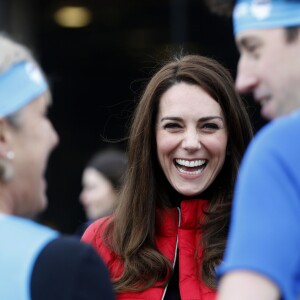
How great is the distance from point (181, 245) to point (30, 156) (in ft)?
4.81

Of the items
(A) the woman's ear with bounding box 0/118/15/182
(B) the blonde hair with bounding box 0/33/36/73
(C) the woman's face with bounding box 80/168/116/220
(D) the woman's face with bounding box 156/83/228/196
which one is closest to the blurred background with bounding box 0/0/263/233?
(C) the woman's face with bounding box 80/168/116/220

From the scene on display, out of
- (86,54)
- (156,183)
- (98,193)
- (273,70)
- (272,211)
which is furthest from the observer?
(86,54)

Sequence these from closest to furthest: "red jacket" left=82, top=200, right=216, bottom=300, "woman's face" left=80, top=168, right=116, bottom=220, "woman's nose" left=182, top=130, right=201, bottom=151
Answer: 1. "red jacket" left=82, top=200, right=216, bottom=300
2. "woman's nose" left=182, top=130, right=201, bottom=151
3. "woman's face" left=80, top=168, right=116, bottom=220

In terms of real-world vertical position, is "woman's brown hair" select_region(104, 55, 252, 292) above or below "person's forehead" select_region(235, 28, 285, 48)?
below

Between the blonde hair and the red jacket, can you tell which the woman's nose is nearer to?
the red jacket

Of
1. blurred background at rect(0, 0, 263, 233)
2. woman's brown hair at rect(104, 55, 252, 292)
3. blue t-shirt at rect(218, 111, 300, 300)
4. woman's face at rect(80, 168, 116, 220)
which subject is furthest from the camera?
blurred background at rect(0, 0, 263, 233)

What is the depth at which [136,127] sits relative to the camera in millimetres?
3795

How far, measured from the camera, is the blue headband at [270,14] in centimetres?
210

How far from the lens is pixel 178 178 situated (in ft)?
12.0

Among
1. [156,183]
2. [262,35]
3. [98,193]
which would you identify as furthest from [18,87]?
[98,193]

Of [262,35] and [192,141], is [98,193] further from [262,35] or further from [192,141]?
[262,35]

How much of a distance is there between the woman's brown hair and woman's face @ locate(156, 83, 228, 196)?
0.18 feet

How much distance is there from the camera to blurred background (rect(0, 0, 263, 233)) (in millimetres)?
9438

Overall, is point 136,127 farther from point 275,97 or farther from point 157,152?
point 275,97
